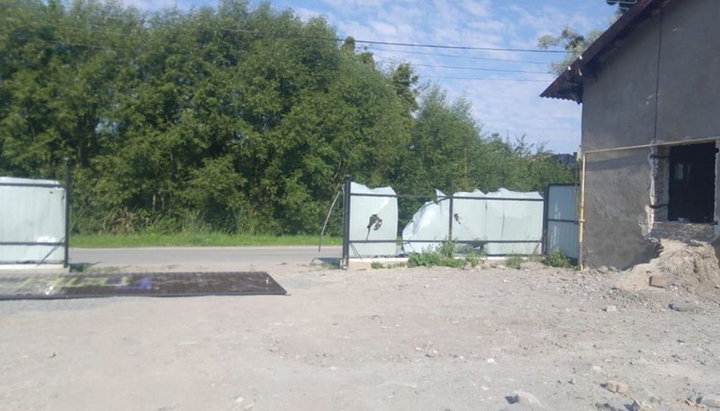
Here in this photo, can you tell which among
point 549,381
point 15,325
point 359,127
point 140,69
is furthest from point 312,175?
point 549,381

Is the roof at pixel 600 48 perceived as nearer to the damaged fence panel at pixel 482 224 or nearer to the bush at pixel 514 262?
the damaged fence panel at pixel 482 224

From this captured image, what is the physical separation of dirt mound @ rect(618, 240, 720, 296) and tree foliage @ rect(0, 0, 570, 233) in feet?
55.2

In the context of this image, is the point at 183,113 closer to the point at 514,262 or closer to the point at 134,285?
the point at 134,285

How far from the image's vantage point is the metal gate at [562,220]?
1734 centimetres

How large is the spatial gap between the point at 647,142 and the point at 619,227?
2151 millimetres

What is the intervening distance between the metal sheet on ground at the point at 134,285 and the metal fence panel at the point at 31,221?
78cm

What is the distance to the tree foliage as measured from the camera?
25.7 metres

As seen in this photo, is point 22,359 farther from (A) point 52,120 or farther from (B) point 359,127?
(B) point 359,127

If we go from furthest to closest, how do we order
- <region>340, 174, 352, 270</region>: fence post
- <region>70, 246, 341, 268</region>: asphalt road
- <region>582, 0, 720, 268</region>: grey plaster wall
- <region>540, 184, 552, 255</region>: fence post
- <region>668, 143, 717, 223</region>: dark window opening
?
<region>540, 184, 552, 255</region>: fence post
<region>70, 246, 341, 268</region>: asphalt road
<region>340, 174, 352, 270</region>: fence post
<region>668, 143, 717, 223</region>: dark window opening
<region>582, 0, 720, 268</region>: grey plaster wall

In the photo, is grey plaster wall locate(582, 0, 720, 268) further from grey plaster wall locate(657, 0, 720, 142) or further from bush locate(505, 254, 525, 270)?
bush locate(505, 254, 525, 270)

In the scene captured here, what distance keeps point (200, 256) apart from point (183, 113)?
→ 9.09m

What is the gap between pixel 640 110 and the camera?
48.3 feet

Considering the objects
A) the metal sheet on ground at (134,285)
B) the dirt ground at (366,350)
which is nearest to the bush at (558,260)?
the dirt ground at (366,350)

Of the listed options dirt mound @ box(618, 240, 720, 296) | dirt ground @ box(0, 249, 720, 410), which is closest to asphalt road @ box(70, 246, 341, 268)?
dirt ground @ box(0, 249, 720, 410)
